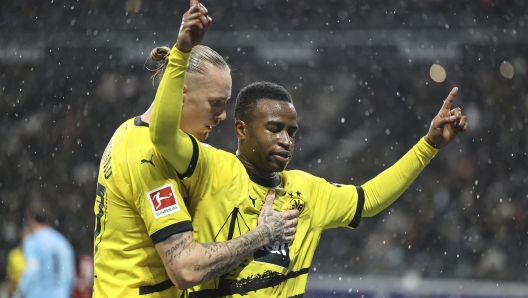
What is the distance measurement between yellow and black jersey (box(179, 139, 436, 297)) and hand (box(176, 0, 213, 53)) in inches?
13.6

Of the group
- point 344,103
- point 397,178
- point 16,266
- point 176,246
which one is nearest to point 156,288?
point 176,246

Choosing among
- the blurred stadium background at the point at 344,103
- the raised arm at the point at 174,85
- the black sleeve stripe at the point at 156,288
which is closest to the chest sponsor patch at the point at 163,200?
the raised arm at the point at 174,85

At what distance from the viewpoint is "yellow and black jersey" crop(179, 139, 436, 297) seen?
2359mm

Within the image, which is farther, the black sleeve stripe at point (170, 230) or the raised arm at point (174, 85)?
the black sleeve stripe at point (170, 230)

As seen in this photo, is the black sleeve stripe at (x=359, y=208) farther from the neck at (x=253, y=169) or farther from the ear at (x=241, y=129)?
the ear at (x=241, y=129)

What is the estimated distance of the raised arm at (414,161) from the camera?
280 cm

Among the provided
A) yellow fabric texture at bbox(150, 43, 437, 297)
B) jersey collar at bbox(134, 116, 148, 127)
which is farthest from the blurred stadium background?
jersey collar at bbox(134, 116, 148, 127)

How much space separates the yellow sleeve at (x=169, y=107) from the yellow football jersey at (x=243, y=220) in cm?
20

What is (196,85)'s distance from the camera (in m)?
2.44

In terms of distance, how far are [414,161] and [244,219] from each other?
31.0 inches

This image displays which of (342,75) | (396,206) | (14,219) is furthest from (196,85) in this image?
(14,219)

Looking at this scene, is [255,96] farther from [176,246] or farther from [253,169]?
[176,246]

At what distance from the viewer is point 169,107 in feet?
6.88

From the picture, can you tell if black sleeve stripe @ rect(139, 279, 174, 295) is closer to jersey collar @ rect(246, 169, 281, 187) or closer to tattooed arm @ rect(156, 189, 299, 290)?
tattooed arm @ rect(156, 189, 299, 290)
